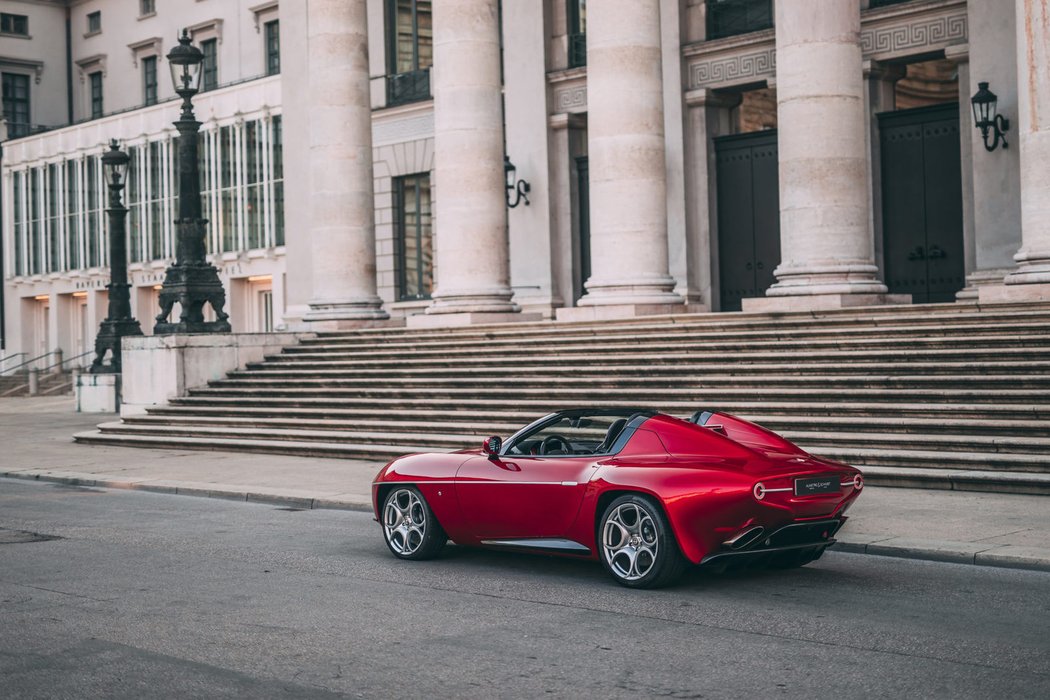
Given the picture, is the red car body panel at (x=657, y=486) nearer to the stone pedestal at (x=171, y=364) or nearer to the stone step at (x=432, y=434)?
the stone step at (x=432, y=434)

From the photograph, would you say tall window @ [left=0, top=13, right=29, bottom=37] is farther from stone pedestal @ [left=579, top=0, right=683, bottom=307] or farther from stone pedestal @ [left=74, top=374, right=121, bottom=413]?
stone pedestal @ [left=579, top=0, right=683, bottom=307]

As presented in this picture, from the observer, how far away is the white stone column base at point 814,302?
68.5ft

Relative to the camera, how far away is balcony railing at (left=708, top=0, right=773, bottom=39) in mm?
27734

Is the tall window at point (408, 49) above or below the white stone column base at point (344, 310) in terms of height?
above

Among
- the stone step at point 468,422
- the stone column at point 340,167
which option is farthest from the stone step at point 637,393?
the stone column at point 340,167

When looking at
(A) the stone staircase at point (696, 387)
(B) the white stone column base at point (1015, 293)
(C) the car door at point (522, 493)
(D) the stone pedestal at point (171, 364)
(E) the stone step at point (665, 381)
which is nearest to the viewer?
(C) the car door at point (522, 493)

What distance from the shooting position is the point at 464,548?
11516 mm

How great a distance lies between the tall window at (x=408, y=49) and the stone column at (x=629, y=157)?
420 inches

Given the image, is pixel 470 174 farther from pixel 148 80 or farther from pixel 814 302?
pixel 148 80

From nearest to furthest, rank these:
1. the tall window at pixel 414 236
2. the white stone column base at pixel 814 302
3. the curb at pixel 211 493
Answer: the curb at pixel 211 493 → the white stone column base at pixel 814 302 → the tall window at pixel 414 236

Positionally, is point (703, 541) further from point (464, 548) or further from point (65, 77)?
point (65, 77)

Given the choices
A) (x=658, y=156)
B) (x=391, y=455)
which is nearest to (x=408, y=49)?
(x=658, y=156)

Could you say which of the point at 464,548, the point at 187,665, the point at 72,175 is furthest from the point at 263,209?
the point at 187,665

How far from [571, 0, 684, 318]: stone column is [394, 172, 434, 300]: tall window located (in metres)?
10.5
